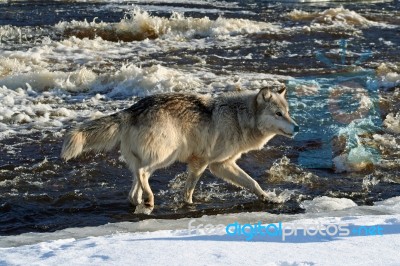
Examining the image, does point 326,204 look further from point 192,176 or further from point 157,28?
point 157,28

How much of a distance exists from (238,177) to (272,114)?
0.95 metres

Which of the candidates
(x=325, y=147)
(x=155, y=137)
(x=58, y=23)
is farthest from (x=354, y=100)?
(x=58, y=23)

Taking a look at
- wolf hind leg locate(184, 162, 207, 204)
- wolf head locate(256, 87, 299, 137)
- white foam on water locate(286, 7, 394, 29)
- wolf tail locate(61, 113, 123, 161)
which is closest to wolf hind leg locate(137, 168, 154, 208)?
wolf tail locate(61, 113, 123, 161)

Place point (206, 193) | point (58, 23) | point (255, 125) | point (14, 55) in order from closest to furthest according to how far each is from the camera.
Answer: point (255, 125) < point (206, 193) < point (14, 55) < point (58, 23)

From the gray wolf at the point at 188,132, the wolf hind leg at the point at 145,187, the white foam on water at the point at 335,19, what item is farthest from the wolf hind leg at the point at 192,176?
the white foam on water at the point at 335,19

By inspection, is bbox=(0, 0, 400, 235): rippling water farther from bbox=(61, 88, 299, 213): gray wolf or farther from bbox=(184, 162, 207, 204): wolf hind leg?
bbox=(61, 88, 299, 213): gray wolf

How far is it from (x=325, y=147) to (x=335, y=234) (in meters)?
5.40

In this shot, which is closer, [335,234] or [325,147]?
[335,234]

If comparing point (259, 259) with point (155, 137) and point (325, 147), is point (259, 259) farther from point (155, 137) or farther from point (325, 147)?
point (325, 147)

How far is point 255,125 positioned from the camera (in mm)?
8484

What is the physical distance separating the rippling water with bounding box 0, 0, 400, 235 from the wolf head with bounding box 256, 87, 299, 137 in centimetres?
103

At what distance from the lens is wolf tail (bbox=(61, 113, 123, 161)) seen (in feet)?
25.1

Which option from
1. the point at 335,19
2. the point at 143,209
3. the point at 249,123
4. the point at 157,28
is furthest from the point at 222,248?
the point at 335,19

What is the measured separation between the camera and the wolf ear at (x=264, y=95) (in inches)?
330
